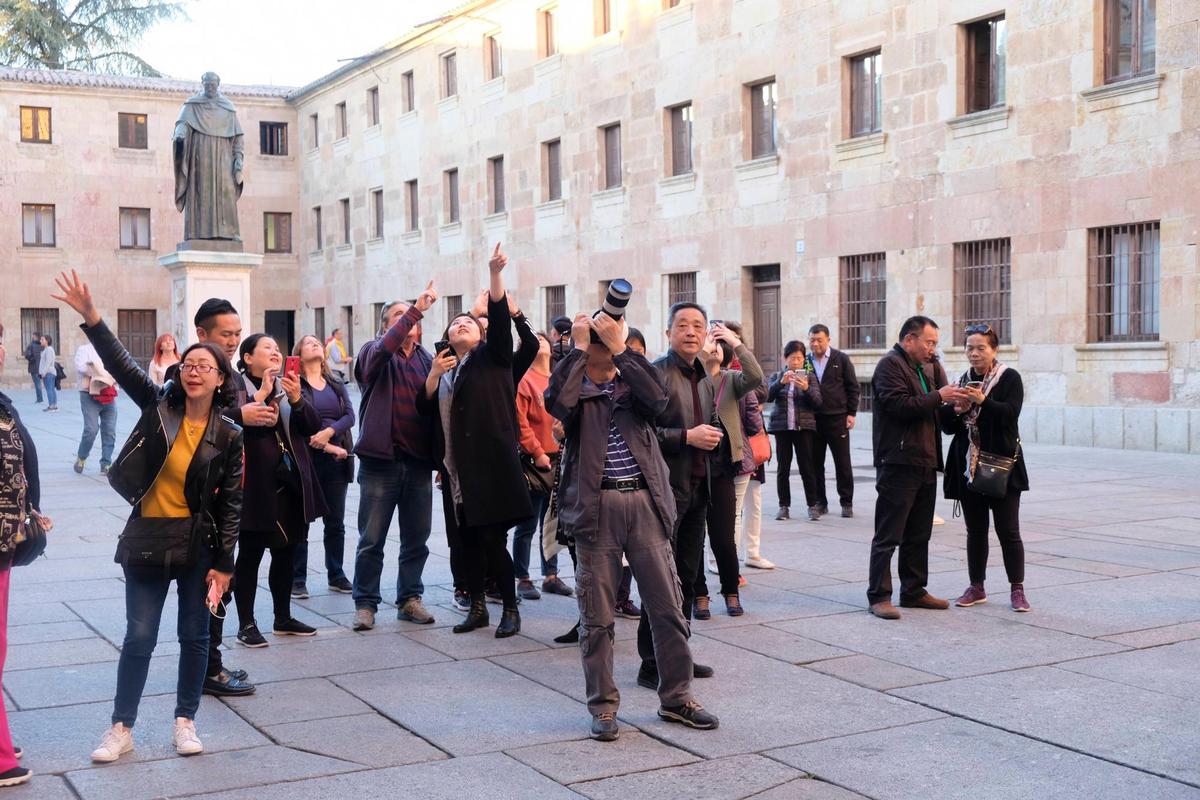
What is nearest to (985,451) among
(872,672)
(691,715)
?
(872,672)

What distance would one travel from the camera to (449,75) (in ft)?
122

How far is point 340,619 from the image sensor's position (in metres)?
8.08

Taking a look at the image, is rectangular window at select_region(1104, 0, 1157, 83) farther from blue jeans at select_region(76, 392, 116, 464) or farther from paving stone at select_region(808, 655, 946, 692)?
paving stone at select_region(808, 655, 946, 692)

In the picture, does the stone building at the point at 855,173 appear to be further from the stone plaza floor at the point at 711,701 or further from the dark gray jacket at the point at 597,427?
the dark gray jacket at the point at 597,427

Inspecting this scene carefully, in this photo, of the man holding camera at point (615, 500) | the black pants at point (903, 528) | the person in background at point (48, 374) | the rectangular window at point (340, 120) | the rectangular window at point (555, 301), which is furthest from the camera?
the rectangular window at point (340, 120)

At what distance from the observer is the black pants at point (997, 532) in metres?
8.08

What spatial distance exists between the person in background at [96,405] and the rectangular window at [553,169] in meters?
16.6

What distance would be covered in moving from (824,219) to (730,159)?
10.0 ft

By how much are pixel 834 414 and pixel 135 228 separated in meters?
38.2

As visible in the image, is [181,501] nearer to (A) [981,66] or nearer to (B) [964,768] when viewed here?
(B) [964,768]

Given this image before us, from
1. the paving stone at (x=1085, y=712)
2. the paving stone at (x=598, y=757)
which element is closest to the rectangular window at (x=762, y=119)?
the paving stone at (x=1085, y=712)

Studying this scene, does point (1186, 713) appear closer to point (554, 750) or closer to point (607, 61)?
point (554, 750)

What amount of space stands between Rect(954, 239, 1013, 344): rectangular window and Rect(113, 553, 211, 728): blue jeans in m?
16.4

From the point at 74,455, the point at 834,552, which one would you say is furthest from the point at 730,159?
the point at 834,552
